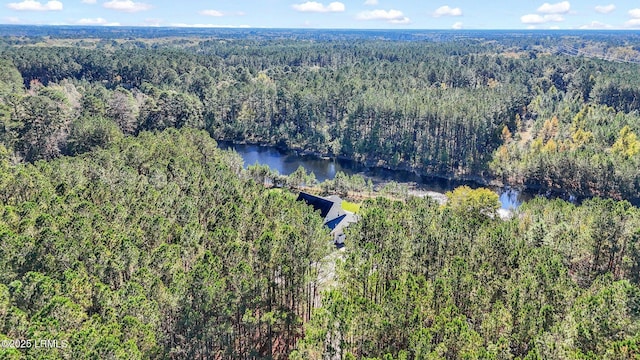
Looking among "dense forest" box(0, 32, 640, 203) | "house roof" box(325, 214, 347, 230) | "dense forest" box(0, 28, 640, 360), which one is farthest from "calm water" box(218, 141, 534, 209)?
"house roof" box(325, 214, 347, 230)

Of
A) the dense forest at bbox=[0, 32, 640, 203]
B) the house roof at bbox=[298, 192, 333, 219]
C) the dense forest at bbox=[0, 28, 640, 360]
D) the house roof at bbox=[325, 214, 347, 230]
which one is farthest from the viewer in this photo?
the dense forest at bbox=[0, 32, 640, 203]

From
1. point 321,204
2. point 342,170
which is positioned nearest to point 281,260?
point 321,204

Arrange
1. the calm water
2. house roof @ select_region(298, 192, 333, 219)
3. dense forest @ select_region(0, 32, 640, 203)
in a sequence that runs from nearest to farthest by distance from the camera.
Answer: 1. house roof @ select_region(298, 192, 333, 219)
2. dense forest @ select_region(0, 32, 640, 203)
3. the calm water

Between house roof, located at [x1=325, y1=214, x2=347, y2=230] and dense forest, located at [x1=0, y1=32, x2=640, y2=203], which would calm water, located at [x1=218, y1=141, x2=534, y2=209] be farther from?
house roof, located at [x1=325, y1=214, x2=347, y2=230]

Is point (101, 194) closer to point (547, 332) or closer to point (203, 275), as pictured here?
point (203, 275)

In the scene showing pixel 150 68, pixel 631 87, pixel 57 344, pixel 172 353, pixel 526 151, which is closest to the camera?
pixel 57 344

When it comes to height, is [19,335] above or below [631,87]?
below

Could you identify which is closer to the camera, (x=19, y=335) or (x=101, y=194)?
(x=19, y=335)

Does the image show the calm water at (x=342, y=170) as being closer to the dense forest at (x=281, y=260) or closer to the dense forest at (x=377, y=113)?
the dense forest at (x=377, y=113)

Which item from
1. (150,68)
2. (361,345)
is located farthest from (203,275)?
(150,68)
